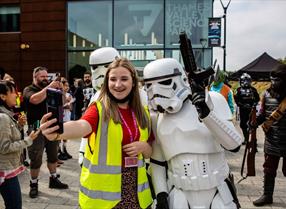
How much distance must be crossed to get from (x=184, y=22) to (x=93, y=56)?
12.1 metres

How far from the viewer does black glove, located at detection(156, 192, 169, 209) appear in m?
2.41

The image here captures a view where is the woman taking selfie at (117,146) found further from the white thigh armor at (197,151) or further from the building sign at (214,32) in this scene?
the building sign at (214,32)

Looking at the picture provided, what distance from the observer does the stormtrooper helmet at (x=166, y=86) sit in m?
2.36

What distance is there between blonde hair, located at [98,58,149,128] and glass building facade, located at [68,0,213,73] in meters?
12.4

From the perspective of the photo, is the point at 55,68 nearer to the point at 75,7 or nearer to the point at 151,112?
the point at 75,7

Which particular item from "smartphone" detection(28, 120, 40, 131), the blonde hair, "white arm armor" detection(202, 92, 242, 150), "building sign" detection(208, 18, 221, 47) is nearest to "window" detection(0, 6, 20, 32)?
"building sign" detection(208, 18, 221, 47)

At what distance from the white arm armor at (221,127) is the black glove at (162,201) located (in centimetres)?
54

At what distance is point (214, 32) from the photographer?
12.8 metres

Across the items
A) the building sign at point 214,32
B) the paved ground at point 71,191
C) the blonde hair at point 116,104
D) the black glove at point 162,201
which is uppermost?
the building sign at point 214,32

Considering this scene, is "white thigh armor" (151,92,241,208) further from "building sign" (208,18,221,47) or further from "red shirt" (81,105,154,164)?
"building sign" (208,18,221,47)

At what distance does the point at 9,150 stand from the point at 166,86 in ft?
6.03

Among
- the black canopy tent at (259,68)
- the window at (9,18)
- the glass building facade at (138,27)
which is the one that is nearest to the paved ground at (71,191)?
the glass building facade at (138,27)

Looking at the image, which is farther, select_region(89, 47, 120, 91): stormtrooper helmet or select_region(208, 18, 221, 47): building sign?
select_region(208, 18, 221, 47): building sign

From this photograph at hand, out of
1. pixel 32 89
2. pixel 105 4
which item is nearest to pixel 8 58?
pixel 105 4
